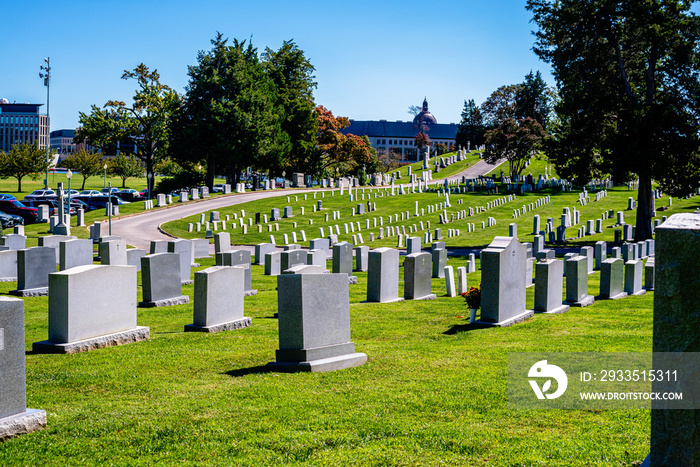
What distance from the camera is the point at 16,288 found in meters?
17.6

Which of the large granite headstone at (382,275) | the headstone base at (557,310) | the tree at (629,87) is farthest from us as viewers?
the tree at (629,87)

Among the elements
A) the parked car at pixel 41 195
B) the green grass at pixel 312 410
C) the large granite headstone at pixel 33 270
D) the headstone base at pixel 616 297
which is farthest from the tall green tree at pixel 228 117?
the green grass at pixel 312 410

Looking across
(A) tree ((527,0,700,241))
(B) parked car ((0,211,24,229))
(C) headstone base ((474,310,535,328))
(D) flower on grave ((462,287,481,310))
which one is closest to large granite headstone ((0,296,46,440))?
(C) headstone base ((474,310,535,328))

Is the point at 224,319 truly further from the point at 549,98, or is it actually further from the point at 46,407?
the point at 549,98

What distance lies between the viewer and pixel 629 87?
35.1 m

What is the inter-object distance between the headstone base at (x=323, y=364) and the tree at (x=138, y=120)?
200ft

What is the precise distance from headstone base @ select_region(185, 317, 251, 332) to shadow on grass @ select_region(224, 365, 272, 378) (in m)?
2.94

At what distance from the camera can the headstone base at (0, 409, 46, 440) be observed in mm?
6188

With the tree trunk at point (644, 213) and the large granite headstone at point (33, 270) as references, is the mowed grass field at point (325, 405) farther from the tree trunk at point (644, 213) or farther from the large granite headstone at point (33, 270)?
the tree trunk at point (644, 213)

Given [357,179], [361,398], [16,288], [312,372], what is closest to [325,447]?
[361,398]

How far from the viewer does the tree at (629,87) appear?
32.2 metres

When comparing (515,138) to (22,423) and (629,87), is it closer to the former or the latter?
(629,87)

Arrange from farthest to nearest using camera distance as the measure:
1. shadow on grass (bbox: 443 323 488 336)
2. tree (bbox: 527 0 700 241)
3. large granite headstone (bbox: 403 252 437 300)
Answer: tree (bbox: 527 0 700 241) → large granite headstone (bbox: 403 252 437 300) → shadow on grass (bbox: 443 323 488 336)

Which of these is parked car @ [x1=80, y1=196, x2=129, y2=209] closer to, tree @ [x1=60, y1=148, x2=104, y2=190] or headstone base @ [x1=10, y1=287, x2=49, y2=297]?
tree @ [x1=60, y1=148, x2=104, y2=190]
